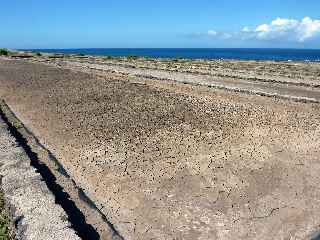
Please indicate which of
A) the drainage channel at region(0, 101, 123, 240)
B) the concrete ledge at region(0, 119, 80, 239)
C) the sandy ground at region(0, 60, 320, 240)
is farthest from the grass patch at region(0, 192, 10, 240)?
the sandy ground at region(0, 60, 320, 240)

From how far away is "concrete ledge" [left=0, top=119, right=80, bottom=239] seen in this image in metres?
7.15

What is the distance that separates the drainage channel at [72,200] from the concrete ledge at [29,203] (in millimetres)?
254

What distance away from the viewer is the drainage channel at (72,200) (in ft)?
25.4

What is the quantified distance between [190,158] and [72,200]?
148 inches

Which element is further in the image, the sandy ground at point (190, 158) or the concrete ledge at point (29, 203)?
the sandy ground at point (190, 158)

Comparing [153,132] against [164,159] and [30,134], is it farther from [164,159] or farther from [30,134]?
[30,134]

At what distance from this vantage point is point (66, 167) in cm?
1123

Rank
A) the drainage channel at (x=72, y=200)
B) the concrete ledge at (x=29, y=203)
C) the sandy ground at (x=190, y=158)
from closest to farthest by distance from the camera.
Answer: the concrete ledge at (x=29, y=203) → the drainage channel at (x=72, y=200) → the sandy ground at (x=190, y=158)

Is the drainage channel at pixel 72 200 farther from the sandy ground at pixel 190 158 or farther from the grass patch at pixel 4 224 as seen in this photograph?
the grass patch at pixel 4 224

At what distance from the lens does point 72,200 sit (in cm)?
903

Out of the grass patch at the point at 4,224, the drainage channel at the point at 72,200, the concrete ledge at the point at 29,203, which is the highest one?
the concrete ledge at the point at 29,203

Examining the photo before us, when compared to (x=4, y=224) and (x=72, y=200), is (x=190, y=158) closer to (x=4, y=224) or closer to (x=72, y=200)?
(x=72, y=200)

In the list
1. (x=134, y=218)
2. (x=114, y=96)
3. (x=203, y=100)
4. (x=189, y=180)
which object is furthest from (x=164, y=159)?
(x=114, y=96)

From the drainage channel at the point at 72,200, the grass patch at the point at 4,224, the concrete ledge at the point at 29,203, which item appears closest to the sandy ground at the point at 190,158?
the drainage channel at the point at 72,200
